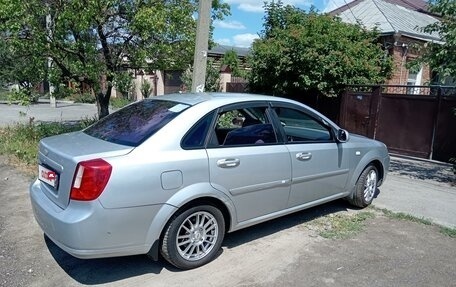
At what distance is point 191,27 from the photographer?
8.88m

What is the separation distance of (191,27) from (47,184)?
19.9ft

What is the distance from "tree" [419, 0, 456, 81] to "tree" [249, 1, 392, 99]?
10.5 feet

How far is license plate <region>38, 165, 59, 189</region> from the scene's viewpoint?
348cm

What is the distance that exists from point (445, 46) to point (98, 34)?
7.01 metres

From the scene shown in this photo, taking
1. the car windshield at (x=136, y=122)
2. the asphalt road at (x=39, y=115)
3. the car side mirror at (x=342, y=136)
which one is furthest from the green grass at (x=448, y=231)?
the asphalt road at (x=39, y=115)

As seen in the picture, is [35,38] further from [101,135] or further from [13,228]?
[101,135]

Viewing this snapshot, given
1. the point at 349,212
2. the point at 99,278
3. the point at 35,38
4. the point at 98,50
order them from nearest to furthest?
the point at 99,278 < the point at 349,212 < the point at 35,38 < the point at 98,50

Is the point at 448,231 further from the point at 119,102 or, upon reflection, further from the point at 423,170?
the point at 119,102

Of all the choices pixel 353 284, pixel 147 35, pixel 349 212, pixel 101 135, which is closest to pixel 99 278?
pixel 101 135

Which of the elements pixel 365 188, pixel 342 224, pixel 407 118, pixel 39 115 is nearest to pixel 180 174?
pixel 342 224

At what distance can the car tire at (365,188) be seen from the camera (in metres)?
5.52

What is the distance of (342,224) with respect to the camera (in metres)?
5.08

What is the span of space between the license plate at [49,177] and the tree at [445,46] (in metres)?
6.79

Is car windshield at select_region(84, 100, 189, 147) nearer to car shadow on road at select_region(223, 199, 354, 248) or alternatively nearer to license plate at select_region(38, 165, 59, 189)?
license plate at select_region(38, 165, 59, 189)
